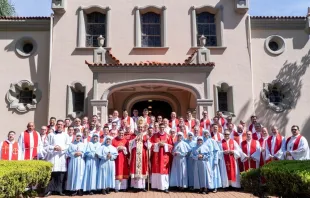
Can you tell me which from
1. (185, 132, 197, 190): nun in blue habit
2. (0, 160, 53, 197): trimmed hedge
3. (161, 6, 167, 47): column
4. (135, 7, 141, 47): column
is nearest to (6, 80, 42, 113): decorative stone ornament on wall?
(135, 7, 141, 47): column

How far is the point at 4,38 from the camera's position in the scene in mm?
17094

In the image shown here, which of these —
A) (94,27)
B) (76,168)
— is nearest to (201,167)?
(76,168)

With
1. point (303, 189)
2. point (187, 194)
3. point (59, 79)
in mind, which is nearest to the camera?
point (303, 189)

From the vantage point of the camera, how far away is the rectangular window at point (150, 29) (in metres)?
17.0

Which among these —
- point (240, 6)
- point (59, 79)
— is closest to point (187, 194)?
point (59, 79)

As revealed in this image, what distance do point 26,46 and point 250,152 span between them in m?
12.4

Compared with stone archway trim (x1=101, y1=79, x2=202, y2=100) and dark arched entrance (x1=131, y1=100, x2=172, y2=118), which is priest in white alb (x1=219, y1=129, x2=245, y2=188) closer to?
stone archway trim (x1=101, y1=79, x2=202, y2=100)

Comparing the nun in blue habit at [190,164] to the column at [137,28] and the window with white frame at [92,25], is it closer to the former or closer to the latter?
the column at [137,28]

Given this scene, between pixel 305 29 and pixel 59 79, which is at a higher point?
pixel 305 29

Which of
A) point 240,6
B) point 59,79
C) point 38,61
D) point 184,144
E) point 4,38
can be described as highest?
→ point 240,6

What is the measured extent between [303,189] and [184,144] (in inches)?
211

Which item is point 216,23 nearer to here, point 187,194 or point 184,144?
point 184,144

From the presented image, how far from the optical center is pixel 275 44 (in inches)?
687

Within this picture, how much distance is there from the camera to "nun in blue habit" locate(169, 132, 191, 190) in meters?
10.4
